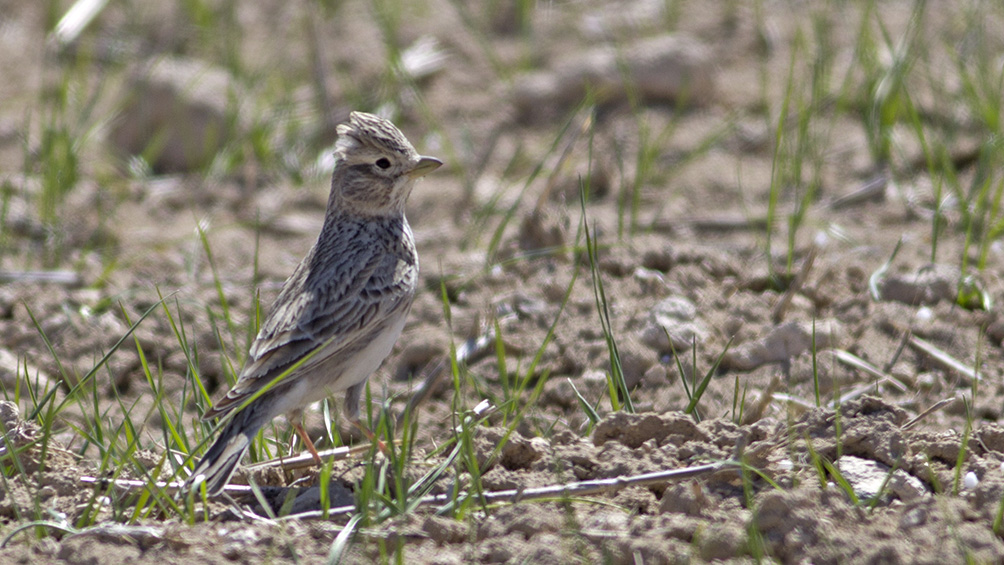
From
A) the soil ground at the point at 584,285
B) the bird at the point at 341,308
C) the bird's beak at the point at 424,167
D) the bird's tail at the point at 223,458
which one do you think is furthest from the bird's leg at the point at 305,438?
the bird's beak at the point at 424,167

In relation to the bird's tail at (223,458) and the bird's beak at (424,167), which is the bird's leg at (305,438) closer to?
the bird's tail at (223,458)

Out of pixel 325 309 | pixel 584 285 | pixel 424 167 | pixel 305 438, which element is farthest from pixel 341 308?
pixel 584 285

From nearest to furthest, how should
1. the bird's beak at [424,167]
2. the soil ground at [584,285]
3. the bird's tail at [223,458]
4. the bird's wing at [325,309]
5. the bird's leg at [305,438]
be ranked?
the soil ground at [584,285], the bird's tail at [223,458], the bird's leg at [305,438], the bird's wing at [325,309], the bird's beak at [424,167]

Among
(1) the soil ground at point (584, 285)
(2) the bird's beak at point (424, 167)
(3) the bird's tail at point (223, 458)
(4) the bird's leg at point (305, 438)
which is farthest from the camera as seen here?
(2) the bird's beak at point (424, 167)

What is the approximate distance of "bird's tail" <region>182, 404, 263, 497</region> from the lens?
3.71m

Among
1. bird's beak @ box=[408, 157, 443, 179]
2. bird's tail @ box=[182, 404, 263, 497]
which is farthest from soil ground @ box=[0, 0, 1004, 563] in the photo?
bird's beak @ box=[408, 157, 443, 179]

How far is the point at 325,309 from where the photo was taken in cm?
458

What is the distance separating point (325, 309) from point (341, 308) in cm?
6

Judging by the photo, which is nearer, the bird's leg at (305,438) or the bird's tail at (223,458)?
the bird's tail at (223,458)

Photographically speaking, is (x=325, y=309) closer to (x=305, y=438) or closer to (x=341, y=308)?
(x=341, y=308)

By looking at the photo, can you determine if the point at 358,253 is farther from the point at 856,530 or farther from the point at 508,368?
the point at 856,530

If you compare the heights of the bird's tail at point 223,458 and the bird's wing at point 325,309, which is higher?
the bird's wing at point 325,309

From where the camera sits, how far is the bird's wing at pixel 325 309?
4.30 meters

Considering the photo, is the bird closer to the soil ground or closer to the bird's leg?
the bird's leg
